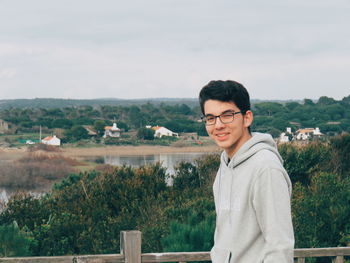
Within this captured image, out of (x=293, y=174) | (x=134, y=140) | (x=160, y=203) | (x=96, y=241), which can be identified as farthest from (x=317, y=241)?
(x=134, y=140)

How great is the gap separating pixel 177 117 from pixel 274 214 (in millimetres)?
86455

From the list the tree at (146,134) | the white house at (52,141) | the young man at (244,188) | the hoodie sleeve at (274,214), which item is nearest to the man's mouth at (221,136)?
the young man at (244,188)

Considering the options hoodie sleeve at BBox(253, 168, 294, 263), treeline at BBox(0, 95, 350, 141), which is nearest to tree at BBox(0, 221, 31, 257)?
hoodie sleeve at BBox(253, 168, 294, 263)

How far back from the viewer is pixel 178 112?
9412cm

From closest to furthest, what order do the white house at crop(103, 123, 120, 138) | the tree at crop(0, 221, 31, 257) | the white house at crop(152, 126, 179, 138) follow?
the tree at crop(0, 221, 31, 257), the white house at crop(152, 126, 179, 138), the white house at crop(103, 123, 120, 138)

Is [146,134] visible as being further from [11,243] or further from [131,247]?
[131,247]

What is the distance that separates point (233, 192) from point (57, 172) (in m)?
53.1

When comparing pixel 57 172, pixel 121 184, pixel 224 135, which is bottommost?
pixel 57 172

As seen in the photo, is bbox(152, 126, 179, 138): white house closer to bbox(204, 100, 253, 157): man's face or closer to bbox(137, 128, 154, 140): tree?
bbox(137, 128, 154, 140): tree

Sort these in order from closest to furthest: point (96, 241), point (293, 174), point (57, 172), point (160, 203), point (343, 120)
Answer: point (96, 241) < point (160, 203) < point (293, 174) < point (57, 172) < point (343, 120)

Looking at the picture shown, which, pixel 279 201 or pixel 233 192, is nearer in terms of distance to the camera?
pixel 279 201

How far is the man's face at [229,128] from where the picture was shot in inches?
71.3

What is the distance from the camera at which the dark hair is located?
70.7 inches

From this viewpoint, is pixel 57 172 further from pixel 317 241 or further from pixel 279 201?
pixel 279 201
